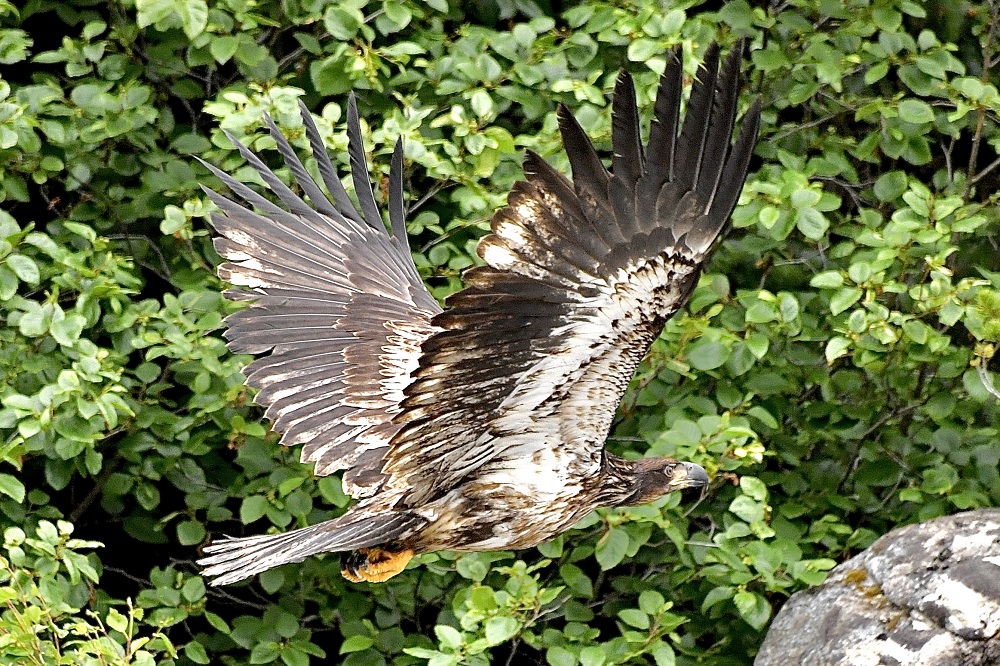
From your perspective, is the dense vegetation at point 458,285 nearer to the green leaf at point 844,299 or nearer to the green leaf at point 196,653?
the green leaf at point 844,299

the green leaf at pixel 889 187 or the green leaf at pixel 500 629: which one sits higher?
the green leaf at pixel 889 187

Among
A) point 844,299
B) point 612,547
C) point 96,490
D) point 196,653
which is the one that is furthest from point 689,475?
point 96,490

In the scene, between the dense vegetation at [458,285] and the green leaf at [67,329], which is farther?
the dense vegetation at [458,285]

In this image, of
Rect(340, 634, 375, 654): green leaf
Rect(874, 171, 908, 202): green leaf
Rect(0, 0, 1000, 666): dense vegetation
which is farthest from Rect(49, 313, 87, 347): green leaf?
Rect(874, 171, 908, 202): green leaf

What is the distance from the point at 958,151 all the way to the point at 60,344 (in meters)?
4.08

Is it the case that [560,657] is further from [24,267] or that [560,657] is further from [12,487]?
[24,267]

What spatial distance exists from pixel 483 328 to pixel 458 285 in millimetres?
1636

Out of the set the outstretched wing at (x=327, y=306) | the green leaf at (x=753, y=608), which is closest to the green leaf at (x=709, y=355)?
the green leaf at (x=753, y=608)

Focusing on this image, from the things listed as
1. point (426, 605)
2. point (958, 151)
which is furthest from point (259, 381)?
point (958, 151)

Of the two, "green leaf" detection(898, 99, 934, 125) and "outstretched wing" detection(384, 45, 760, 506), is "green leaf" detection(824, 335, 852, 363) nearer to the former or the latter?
"green leaf" detection(898, 99, 934, 125)

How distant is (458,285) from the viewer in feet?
15.9

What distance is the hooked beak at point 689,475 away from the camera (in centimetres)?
448

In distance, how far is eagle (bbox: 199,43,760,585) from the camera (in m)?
3.15

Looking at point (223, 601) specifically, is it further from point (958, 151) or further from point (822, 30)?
point (958, 151)
